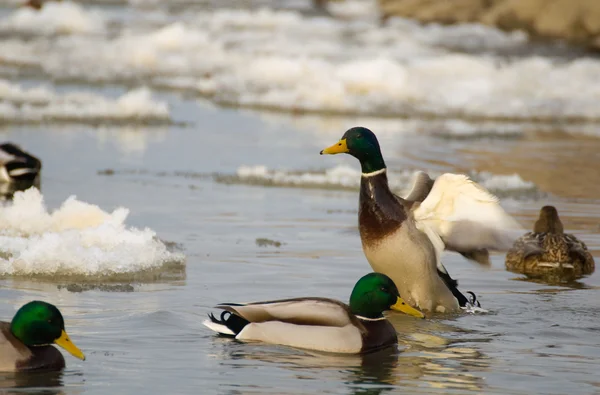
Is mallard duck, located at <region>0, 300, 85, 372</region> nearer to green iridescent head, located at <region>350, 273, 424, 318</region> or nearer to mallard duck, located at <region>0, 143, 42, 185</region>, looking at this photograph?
green iridescent head, located at <region>350, 273, 424, 318</region>

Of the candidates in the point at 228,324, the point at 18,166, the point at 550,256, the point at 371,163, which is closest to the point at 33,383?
the point at 228,324

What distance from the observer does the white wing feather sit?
9.44 meters

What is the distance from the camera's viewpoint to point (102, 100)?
20.7 metres

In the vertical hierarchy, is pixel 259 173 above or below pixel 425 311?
above

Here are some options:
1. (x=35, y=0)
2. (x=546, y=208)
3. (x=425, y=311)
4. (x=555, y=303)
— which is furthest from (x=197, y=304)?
(x=35, y=0)

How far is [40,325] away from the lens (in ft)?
23.5

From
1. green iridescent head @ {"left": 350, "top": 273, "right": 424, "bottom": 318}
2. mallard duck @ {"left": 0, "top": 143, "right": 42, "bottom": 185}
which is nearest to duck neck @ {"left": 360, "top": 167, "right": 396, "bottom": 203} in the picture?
green iridescent head @ {"left": 350, "top": 273, "right": 424, "bottom": 318}

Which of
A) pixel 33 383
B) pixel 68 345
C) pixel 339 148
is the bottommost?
pixel 33 383

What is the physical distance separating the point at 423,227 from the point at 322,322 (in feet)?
5.71

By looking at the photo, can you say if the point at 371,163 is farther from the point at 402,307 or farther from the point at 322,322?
the point at 322,322

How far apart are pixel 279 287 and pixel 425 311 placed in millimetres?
1076

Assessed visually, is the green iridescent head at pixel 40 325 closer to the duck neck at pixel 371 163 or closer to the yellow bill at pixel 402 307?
the yellow bill at pixel 402 307

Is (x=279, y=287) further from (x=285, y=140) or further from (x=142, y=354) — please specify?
(x=285, y=140)

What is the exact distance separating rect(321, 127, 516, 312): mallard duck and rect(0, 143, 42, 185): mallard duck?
5.36 metres
